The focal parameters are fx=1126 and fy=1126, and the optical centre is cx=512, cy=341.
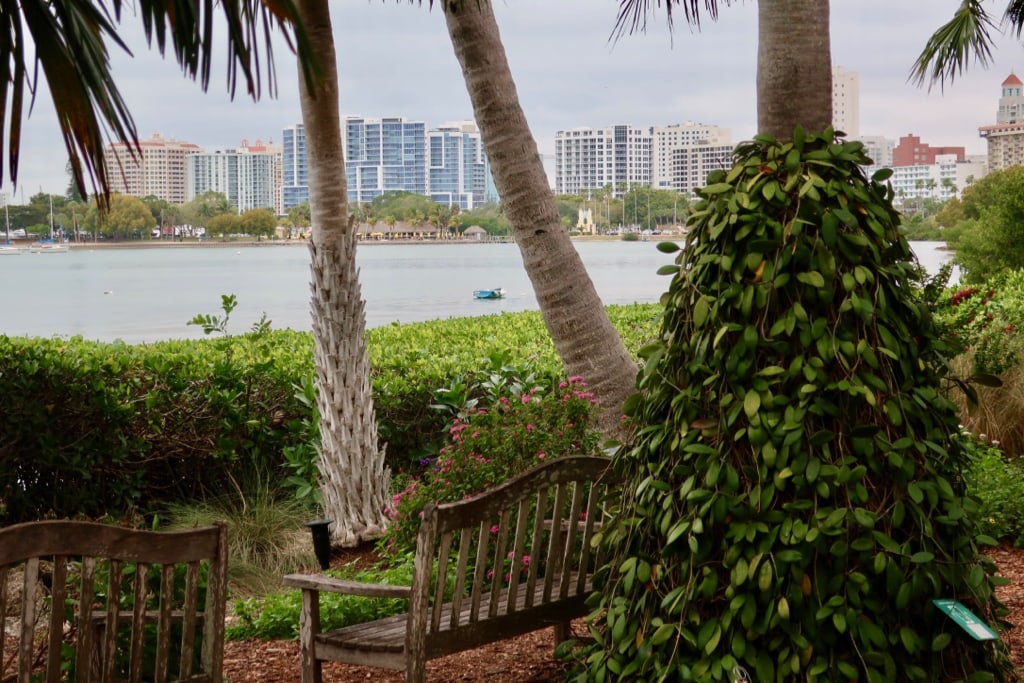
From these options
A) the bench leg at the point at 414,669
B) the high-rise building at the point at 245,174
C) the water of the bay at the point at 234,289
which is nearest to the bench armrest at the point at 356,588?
the bench leg at the point at 414,669

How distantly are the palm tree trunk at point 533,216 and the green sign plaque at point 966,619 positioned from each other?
3.66 m

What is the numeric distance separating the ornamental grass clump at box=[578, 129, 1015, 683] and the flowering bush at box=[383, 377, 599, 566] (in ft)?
9.56

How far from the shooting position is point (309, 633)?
12.3 feet

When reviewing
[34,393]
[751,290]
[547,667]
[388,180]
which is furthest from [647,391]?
[388,180]

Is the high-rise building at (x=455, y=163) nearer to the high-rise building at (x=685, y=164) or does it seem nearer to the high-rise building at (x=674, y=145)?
the high-rise building at (x=674, y=145)

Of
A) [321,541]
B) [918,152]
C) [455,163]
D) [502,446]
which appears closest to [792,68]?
[502,446]

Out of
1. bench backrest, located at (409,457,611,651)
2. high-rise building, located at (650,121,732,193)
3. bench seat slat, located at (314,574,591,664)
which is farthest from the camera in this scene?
high-rise building, located at (650,121,732,193)

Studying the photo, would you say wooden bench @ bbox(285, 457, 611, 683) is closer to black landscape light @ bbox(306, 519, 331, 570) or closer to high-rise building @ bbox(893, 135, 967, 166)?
black landscape light @ bbox(306, 519, 331, 570)

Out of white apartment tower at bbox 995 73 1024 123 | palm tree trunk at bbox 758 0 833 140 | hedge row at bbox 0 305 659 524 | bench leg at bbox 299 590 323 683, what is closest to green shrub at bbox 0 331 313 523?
hedge row at bbox 0 305 659 524

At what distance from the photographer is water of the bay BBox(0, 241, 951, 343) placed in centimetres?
3456

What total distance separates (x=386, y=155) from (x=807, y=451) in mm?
87494

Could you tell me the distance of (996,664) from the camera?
121 inches

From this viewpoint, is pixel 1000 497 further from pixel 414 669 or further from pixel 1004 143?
pixel 1004 143

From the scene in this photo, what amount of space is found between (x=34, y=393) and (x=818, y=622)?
563 cm
